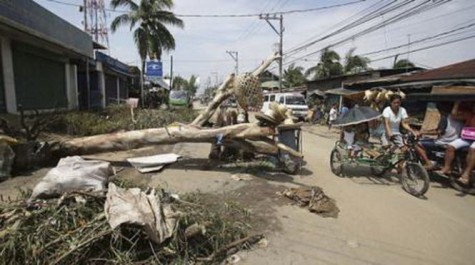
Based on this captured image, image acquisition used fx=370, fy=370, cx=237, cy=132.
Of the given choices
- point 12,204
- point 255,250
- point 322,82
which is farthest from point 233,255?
point 322,82

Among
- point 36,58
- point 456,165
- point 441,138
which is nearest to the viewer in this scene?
point 456,165

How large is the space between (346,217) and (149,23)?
85.2 feet

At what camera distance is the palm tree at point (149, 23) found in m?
27.5

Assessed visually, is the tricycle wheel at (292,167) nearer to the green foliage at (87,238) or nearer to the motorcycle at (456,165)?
the motorcycle at (456,165)

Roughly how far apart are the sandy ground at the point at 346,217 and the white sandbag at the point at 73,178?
1.38 m

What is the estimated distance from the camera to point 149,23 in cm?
2808

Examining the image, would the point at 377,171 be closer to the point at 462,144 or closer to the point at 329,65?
the point at 462,144

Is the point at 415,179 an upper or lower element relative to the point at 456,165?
lower

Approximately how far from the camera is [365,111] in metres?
7.80

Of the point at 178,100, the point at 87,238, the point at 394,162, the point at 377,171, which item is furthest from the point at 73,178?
the point at 178,100

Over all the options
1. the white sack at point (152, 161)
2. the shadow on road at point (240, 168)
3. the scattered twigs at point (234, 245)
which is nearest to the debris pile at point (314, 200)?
the shadow on road at point (240, 168)

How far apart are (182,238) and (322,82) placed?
30535 millimetres

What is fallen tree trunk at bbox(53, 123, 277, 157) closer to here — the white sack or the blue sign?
the white sack

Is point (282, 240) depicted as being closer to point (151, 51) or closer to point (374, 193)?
point (374, 193)
